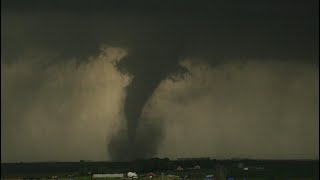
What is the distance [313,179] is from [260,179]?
951 centimetres

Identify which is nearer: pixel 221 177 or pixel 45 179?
pixel 221 177

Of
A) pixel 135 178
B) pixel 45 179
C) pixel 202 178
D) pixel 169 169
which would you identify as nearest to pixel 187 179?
pixel 202 178

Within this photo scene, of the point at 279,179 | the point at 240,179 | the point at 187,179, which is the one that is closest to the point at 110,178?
the point at 187,179

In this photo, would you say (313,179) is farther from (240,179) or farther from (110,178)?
(110,178)

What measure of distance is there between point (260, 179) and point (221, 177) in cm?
5075

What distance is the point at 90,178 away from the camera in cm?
9662

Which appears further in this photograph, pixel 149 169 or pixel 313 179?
pixel 149 169

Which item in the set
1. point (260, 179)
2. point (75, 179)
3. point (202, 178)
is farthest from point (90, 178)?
point (260, 179)

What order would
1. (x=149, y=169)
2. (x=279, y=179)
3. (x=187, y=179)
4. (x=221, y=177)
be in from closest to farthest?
(x=221, y=177) → (x=187, y=179) → (x=279, y=179) → (x=149, y=169)

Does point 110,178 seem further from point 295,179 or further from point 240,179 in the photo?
point 295,179

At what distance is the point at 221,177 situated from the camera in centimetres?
4838

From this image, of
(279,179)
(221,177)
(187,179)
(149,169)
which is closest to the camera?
(221,177)

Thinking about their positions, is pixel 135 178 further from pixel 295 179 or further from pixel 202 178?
pixel 295 179

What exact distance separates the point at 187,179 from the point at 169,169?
1343 inches
